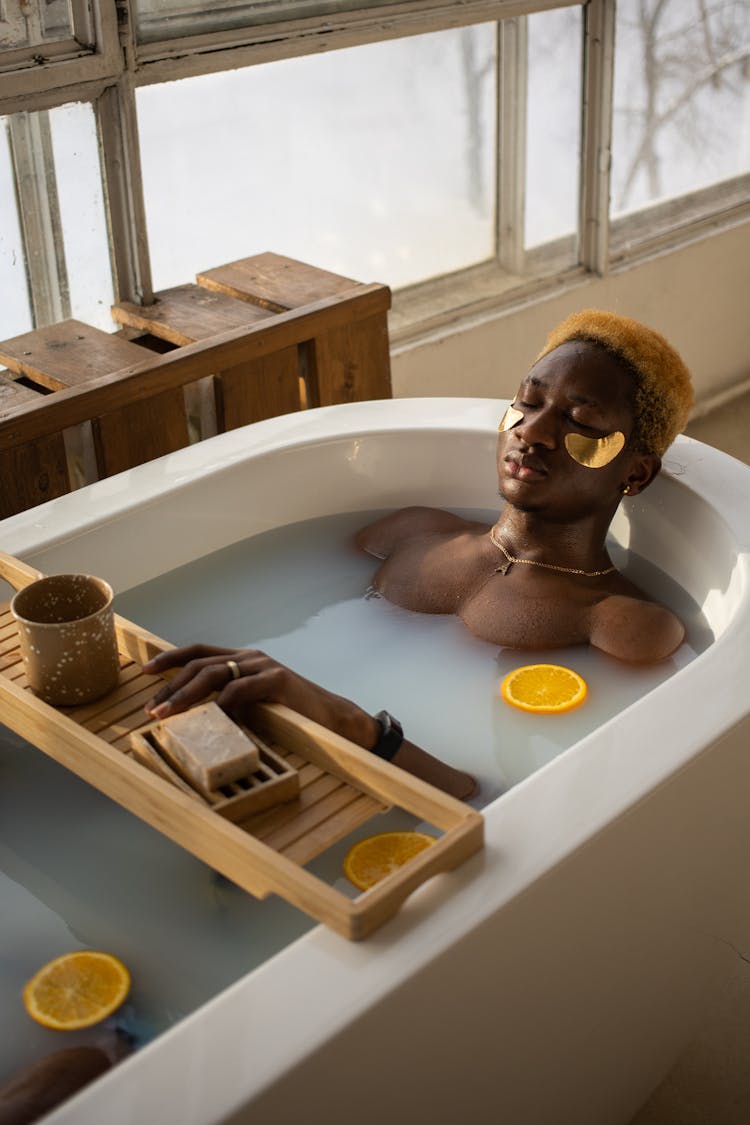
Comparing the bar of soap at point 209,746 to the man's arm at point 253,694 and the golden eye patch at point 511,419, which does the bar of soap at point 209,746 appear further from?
the golden eye patch at point 511,419

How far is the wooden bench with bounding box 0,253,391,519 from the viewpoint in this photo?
6.89ft

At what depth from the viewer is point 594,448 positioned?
185 cm

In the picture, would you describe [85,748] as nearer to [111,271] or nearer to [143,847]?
[143,847]

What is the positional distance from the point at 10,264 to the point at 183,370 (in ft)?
1.74

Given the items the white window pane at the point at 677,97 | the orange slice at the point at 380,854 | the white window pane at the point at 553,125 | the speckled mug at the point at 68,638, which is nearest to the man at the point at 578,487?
the orange slice at the point at 380,854

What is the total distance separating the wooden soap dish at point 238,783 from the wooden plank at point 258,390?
1.05 meters

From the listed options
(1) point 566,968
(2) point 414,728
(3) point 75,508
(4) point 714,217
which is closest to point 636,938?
(1) point 566,968

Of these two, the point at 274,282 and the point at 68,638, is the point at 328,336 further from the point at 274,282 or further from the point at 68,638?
the point at 68,638

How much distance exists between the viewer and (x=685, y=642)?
192cm

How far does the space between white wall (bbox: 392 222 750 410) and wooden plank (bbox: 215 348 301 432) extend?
0.68 meters

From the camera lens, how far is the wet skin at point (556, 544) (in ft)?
6.07

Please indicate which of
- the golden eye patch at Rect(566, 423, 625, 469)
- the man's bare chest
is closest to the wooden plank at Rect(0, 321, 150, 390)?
the man's bare chest

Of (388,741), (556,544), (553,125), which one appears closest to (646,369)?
(556,544)

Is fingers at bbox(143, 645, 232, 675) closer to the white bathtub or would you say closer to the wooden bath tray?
the wooden bath tray
